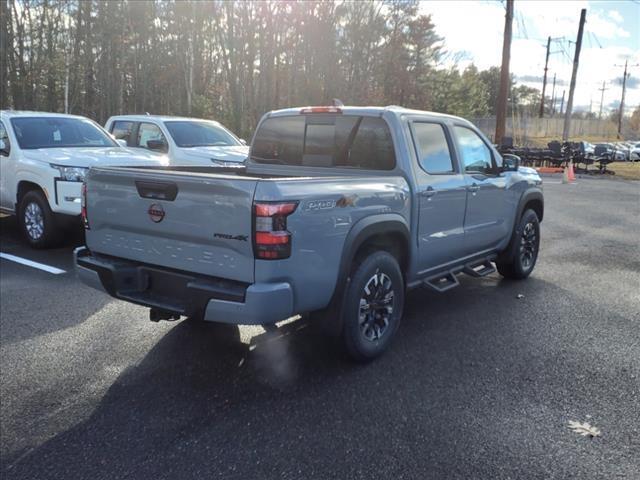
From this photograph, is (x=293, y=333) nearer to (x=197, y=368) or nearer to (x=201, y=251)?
(x=197, y=368)

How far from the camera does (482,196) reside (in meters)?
5.53

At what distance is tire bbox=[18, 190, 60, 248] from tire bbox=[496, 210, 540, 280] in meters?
5.76

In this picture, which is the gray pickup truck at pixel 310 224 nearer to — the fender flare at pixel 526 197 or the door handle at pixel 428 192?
the door handle at pixel 428 192

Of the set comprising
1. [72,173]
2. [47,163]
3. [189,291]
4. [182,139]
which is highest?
[182,139]

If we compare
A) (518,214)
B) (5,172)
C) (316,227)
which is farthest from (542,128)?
(316,227)

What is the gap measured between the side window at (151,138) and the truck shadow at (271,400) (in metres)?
5.46

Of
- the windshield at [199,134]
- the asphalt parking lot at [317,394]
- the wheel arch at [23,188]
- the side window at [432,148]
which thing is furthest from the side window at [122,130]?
the side window at [432,148]

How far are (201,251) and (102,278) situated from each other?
92cm

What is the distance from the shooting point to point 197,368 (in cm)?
411

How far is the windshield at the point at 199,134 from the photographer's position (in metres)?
10.2

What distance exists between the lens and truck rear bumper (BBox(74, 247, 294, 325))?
331 cm

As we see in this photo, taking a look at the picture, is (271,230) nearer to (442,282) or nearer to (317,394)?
(317,394)

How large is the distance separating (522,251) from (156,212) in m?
4.58

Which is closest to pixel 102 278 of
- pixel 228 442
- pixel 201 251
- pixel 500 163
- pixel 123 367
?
pixel 123 367
